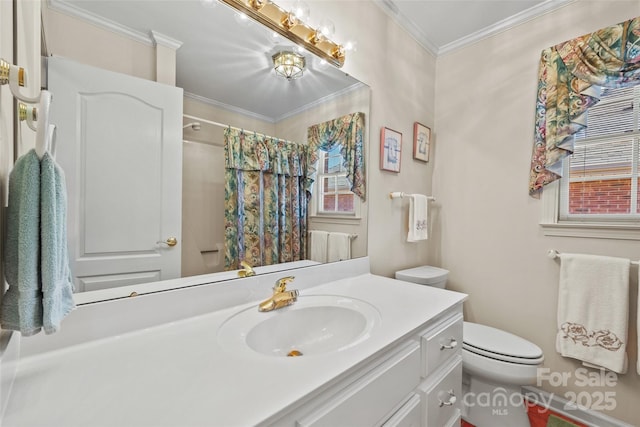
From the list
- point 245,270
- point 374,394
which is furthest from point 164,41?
point 374,394

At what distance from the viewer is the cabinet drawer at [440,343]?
3.03ft

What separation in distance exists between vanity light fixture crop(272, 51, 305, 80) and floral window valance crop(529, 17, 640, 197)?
143cm

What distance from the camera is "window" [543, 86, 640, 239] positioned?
1.40 m

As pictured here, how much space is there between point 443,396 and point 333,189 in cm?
98

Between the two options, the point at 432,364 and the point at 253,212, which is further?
the point at 253,212

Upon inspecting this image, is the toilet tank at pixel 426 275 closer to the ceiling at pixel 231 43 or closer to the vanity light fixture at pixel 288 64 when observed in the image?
the ceiling at pixel 231 43

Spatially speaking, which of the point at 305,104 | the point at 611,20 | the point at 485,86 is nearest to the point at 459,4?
the point at 485,86

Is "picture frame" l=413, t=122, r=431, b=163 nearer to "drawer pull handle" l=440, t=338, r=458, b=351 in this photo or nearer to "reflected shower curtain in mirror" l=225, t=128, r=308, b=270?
"reflected shower curtain in mirror" l=225, t=128, r=308, b=270

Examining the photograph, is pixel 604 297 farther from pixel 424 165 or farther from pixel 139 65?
pixel 139 65

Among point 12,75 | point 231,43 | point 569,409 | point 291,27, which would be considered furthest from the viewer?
point 569,409

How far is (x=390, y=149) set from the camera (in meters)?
1.69

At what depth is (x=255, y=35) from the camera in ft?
3.62

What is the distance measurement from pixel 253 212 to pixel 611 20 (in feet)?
6.80

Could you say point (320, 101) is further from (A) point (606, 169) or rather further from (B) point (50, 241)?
(A) point (606, 169)
